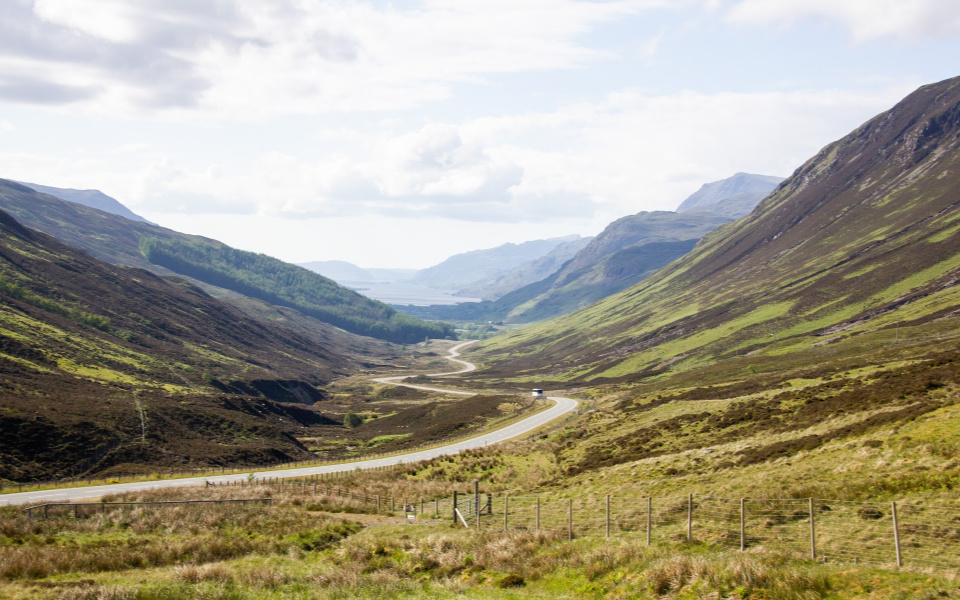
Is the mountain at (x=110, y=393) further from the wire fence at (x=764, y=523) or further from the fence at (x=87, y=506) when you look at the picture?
the wire fence at (x=764, y=523)

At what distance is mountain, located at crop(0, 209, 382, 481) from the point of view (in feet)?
255

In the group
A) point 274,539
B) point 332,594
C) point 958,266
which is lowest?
point 274,539

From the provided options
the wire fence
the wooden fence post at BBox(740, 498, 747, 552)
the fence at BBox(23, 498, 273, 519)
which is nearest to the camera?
the wire fence

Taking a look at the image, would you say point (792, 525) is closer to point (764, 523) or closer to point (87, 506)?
point (764, 523)

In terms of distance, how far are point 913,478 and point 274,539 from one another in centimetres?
2829

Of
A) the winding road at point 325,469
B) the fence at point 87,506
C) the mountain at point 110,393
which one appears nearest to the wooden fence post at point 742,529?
the fence at point 87,506

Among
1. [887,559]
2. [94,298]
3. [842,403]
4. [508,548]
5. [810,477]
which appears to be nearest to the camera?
[887,559]

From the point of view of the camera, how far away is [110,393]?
358ft

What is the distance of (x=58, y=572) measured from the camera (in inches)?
797

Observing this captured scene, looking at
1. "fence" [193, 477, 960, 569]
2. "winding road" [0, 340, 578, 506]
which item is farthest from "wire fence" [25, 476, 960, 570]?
"winding road" [0, 340, 578, 506]

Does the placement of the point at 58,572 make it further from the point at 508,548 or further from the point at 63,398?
the point at 63,398

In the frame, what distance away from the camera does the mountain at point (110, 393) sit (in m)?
77.6

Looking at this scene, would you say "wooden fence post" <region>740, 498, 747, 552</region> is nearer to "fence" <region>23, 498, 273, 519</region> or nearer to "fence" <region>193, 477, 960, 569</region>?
"fence" <region>193, 477, 960, 569</region>

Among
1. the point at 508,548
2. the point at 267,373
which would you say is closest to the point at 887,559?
the point at 508,548
